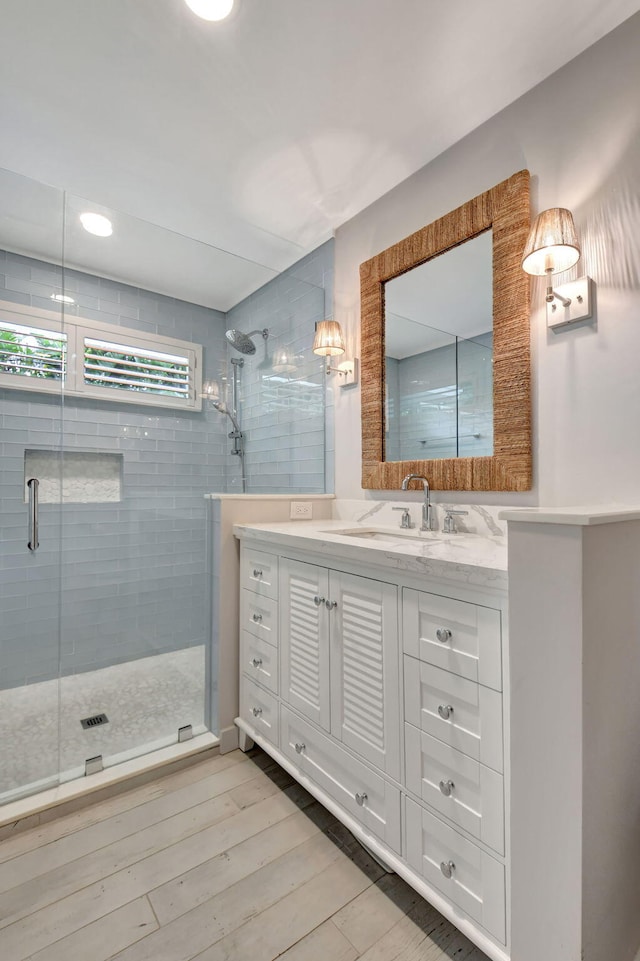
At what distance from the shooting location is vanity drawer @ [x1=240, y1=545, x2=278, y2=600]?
1.69 meters

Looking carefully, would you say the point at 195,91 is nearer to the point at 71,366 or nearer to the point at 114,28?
the point at 114,28

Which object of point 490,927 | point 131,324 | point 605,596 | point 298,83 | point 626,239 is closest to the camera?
point 605,596

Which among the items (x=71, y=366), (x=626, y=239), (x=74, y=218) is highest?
(x=74, y=218)

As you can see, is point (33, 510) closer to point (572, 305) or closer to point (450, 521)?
point (450, 521)

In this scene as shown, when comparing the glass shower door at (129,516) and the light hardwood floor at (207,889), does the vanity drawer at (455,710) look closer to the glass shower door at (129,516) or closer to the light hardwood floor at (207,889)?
the light hardwood floor at (207,889)

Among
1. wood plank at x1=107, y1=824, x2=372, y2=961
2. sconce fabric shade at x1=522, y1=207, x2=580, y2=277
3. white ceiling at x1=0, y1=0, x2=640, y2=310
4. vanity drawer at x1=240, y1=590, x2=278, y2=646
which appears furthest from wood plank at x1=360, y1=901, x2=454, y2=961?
white ceiling at x1=0, y1=0, x2=640, y2=310

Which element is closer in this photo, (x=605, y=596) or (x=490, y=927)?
(x=605, y=596)

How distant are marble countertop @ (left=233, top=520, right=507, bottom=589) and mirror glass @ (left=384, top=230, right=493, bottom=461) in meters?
0.34

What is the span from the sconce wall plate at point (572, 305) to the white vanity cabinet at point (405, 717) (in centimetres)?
93

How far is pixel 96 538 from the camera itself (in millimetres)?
1916

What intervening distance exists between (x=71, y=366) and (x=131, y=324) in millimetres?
355

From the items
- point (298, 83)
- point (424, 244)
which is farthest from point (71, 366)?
point (424, 244)

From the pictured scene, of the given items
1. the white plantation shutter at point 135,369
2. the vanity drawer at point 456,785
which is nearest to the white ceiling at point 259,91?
the white plantation shutter at point 135,369

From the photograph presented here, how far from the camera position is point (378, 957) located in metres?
1.02
